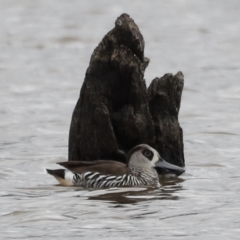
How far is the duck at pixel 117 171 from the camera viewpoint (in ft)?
46.6

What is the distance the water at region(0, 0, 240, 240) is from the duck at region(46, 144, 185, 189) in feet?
0.75

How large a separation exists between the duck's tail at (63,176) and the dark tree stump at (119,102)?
1.67 ft

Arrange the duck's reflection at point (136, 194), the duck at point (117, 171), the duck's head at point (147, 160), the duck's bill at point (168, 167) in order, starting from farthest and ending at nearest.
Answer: the duck's bill at point (168, 167)
the duck's head at point (147, 160)
the duck at point (117, 171)
the duck's reflection at point (136, 194)

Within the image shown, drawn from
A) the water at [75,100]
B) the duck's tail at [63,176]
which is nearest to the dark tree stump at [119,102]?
the duck's tail at [63,176]

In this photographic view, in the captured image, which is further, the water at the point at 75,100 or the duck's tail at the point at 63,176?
the duck's tail at the point at 63,176

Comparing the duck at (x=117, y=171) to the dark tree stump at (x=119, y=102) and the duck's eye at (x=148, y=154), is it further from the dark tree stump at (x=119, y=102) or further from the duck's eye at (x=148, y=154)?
the dark tree stump at (x=119, y=102)

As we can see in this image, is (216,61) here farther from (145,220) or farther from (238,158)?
(145,220)

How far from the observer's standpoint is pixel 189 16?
30484mm

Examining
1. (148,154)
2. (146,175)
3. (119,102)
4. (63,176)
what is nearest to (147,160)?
(148,154)

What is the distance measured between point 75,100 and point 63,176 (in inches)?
341

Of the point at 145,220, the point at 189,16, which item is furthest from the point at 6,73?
the point at 145,220

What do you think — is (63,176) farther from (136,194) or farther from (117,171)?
(136,194)

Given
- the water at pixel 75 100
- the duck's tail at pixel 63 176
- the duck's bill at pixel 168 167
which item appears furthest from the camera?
the duck's bill at pixel 168 167

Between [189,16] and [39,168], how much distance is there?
15181mm
